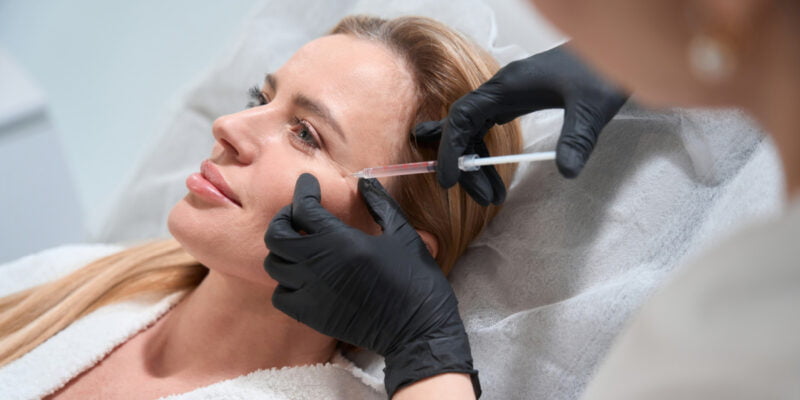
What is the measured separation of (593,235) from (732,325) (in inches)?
26.7

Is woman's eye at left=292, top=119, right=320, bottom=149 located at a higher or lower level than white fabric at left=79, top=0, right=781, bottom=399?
higher

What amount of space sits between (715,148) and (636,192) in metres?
0.15

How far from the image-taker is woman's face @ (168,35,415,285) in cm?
115

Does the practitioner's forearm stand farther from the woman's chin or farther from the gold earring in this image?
the gold earring

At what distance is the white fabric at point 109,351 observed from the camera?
1.20m

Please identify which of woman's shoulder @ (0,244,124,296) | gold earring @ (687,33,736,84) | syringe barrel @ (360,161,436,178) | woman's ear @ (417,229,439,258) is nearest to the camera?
→ gold earring @ (687,33,736,84)

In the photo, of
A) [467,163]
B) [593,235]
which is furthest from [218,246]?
[593,235]

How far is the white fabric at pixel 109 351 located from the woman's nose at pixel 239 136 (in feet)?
1.20

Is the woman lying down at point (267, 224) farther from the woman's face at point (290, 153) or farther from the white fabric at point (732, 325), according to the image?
the white fabric at point (732, 325)

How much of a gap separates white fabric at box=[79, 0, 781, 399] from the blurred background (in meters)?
1.28

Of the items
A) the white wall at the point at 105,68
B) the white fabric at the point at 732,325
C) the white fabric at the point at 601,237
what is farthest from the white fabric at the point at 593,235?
the white wall at the point at 105,68

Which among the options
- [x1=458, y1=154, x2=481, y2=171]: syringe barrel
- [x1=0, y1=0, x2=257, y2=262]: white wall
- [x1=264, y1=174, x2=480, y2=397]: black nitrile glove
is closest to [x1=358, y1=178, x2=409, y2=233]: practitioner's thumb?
[x1=264, y1=174, x2=480, y2=397]: black nitrile glove

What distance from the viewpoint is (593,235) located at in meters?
1.26

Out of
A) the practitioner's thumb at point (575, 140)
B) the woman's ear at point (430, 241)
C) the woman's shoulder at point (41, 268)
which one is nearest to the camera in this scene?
the practitioner's thumb at point (575, 140)
